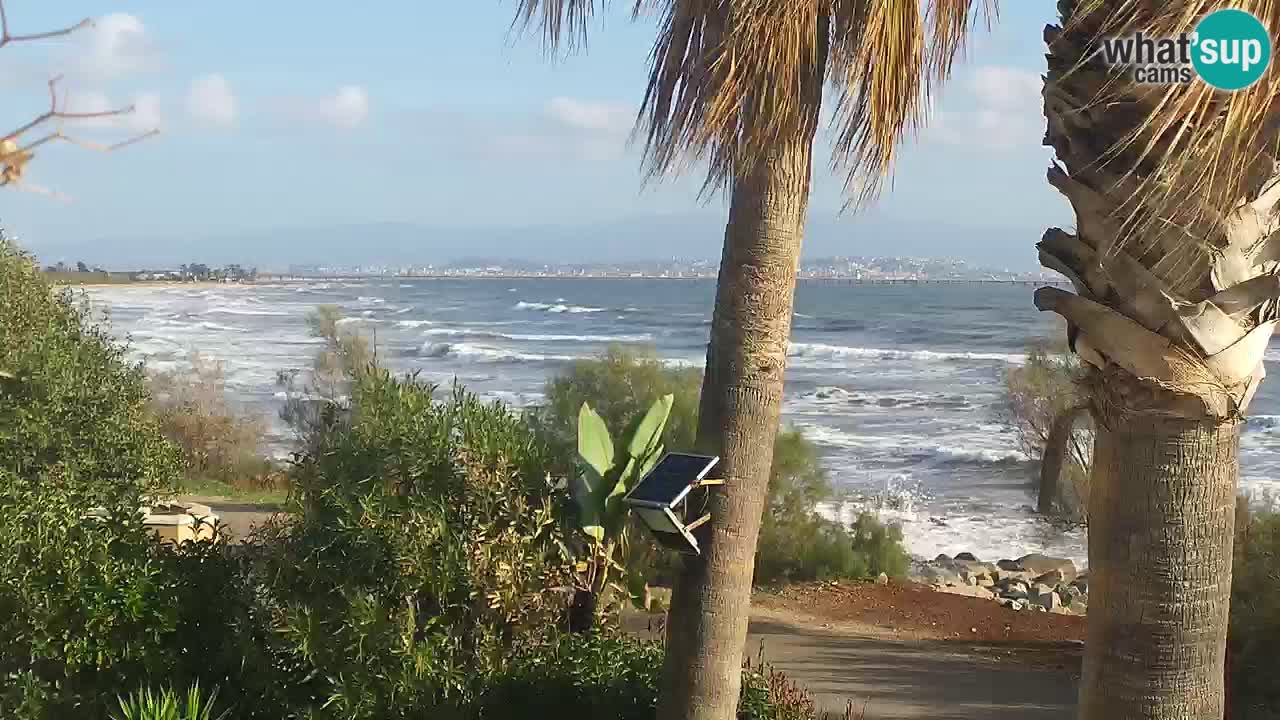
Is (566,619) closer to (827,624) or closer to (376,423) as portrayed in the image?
(376,423)

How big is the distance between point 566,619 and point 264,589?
1.40 m

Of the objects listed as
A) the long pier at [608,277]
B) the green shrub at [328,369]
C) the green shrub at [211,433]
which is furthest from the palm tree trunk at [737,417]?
the long pier at [608,277]

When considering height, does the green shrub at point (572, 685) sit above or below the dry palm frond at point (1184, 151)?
below

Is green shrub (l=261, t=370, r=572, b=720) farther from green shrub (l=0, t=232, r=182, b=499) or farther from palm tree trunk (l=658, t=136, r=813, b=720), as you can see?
green shrub (l=0, t=232, r=182, b=499)

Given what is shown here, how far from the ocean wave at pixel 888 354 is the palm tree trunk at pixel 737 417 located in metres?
39.9

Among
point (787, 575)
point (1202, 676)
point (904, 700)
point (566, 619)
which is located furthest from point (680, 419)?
point (1202, 676)

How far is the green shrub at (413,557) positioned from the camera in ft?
16.0

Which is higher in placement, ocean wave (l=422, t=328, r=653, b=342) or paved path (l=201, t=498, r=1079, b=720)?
ocean wave (l=422, t=328, r=653, b=342)

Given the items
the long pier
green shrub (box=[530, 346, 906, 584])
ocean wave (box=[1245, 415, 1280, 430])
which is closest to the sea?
ocean wave (box=[1245, 415, 1280, 430])

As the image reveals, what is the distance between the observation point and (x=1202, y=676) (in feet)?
8.50

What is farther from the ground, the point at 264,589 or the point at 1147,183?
the point at 1147,183

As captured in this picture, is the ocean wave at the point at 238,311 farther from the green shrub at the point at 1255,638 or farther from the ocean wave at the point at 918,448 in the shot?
the green shrub at the point at 1255,638

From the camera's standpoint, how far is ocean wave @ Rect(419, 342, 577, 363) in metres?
44.0

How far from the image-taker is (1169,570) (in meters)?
2.58
